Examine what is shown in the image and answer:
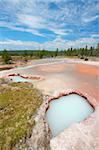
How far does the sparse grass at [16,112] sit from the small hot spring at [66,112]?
171 cm

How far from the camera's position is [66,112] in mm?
18375

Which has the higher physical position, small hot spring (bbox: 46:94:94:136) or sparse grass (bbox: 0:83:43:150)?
sparse grass (bbox: 0:83:43:150)

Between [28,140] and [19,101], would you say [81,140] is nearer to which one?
[28,140]

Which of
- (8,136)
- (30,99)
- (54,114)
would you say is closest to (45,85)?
(30,99)

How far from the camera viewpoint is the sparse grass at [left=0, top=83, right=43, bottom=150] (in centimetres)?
1267

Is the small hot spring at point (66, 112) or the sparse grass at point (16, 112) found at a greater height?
the sparse grass at point (16, 112)

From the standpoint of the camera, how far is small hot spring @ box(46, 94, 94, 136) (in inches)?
619

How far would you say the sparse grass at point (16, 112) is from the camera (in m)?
12.7

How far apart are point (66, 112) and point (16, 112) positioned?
521 cm

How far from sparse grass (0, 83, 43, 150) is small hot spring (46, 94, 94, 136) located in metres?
1.71

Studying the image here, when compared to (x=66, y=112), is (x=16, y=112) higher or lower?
higher

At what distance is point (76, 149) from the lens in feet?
38.0

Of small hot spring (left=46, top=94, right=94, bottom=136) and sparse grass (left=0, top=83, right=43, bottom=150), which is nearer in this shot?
sparse grass (left=0, top=83, right=43, bottom=150)

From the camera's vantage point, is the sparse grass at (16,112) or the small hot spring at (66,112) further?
the small hot spring at (66,112)
